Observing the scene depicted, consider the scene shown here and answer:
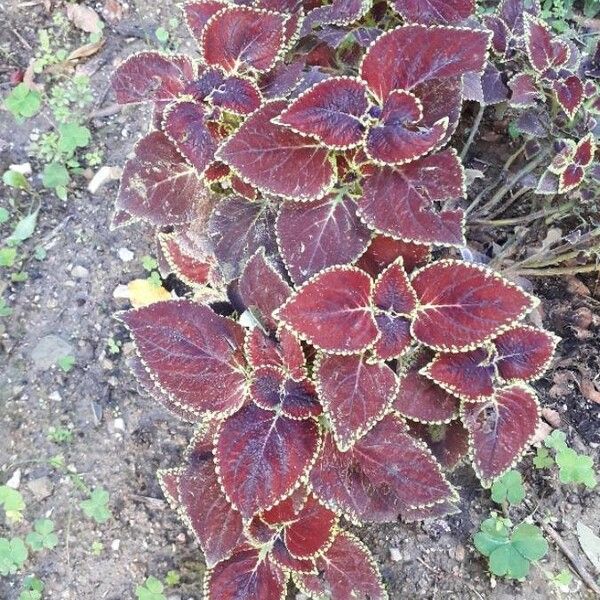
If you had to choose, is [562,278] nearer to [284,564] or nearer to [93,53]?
[284,564]

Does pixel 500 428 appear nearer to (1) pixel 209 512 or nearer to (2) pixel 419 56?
(1) pixel 209 512

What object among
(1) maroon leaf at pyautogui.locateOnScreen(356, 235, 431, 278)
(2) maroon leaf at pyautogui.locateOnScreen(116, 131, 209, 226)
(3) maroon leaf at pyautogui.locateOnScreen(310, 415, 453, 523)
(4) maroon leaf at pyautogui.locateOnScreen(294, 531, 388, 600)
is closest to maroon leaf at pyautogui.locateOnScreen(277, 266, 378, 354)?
(1) maroon leaf at pyautogui.locateOnScreen(356, 235, 431, 278)

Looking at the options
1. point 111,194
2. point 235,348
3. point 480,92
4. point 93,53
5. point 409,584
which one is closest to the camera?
point 235,348

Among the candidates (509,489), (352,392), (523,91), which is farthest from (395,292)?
(509,489)

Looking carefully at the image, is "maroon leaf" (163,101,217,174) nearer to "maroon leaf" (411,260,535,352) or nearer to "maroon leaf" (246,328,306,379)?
"maroon leaf" (246,328,306,379)

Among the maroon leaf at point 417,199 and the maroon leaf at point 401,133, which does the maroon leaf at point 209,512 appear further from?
the maroon leaf at point 401,133

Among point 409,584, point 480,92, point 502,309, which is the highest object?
point 480,92

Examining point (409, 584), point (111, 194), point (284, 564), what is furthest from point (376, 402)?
point (111, 194)

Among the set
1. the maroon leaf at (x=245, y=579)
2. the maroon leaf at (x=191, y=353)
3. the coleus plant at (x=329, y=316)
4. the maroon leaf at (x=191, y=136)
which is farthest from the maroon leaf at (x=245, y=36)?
the maroon leaf at (x=245, y=579)
